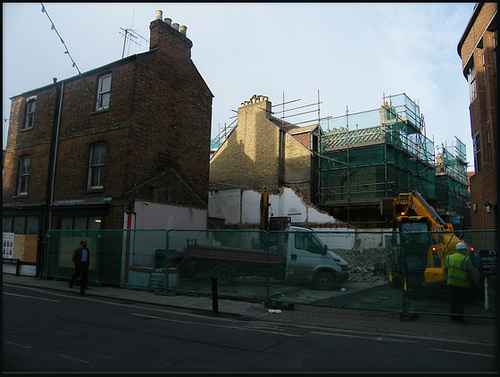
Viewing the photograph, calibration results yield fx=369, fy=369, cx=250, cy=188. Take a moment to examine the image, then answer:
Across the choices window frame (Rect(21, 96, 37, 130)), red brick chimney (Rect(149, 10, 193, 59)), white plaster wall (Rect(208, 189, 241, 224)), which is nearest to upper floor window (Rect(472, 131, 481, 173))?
red brick chimney (Rect(149, 10, 193, 59))

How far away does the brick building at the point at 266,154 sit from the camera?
2794cm

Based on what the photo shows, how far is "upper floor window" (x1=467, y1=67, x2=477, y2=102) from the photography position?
624 inches

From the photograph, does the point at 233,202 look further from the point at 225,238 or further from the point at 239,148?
the point at 225,238

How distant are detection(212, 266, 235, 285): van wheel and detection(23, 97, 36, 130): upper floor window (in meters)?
14.4

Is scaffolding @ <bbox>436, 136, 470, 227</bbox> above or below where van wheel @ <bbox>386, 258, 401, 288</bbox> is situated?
above

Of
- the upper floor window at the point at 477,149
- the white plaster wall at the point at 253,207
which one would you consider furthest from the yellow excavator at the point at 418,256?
the white plaster wall at the point at 253,207

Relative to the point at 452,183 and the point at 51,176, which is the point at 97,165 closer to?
the point at 51,176

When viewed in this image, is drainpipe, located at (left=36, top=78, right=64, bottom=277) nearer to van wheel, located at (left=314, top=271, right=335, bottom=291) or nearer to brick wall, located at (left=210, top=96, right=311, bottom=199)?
van wheel, located at (left=314, top=271, right=335, bottom=291)

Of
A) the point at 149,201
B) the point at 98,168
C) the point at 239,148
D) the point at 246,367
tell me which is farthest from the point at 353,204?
the point at 246,367

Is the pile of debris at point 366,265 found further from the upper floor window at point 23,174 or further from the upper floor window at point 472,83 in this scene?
the upper floor window at point 23,174

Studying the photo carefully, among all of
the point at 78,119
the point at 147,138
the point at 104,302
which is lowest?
the point at 104,302

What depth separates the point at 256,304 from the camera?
10750 millimetres

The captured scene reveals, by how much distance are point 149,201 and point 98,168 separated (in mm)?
2896

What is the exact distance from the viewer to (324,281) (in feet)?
32.4
